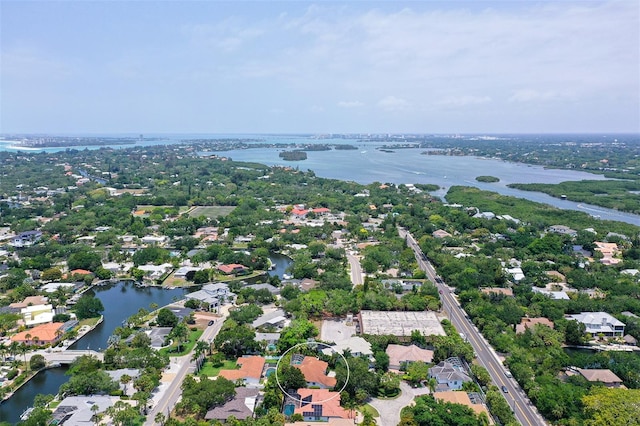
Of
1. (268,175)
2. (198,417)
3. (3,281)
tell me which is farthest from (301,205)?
(198,417)

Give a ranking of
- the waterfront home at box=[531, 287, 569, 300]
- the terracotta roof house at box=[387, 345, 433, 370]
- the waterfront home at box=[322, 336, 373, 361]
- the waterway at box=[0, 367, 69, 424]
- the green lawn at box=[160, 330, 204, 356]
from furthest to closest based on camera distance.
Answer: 1. the waterfront home at box=[531, 287, 569, 300]
2. the green lawn at box=[160, 330, 204, 356]
3. the waterfront home at box=[322, 336, 373, 361]
4. the terracotta roof house at box=[387, 345, 433, 370]
5. the waterway at box=[0, 367, 69, 424]

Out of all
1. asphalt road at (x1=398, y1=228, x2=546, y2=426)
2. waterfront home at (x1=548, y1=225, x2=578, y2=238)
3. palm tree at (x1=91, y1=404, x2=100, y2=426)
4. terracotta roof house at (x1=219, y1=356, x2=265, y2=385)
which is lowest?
asphalt road at (x1=398, y1=228, x2=546, y2=426)

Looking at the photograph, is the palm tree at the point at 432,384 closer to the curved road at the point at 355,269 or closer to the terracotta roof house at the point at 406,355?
the terracotta roof house at the point at 406,355

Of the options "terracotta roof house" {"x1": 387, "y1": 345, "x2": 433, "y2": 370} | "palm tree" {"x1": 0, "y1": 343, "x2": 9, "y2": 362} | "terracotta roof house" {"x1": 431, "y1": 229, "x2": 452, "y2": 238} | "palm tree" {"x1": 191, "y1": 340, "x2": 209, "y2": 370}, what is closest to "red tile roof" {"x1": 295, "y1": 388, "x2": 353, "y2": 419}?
"terracotta roof house" {"x1": 387, "y1": 345, "x2": 433, "y2": 370}

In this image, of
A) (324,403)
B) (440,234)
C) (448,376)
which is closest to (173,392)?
(324,403)

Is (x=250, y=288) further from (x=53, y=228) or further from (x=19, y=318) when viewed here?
(x=53, y=228)

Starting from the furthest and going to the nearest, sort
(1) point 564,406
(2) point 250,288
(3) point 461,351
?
(2) point 250,288
(3) point 461,351
(1) point 564,406

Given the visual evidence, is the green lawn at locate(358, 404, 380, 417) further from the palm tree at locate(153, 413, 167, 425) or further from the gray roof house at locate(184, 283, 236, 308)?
the gray roof house at locate(184, 283, 236, 308)
